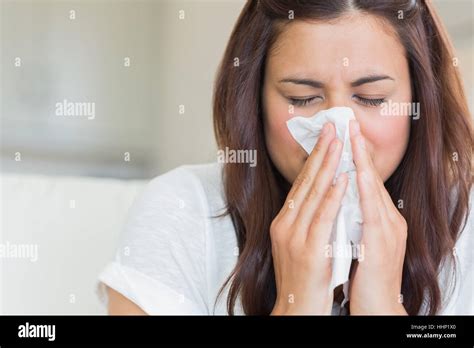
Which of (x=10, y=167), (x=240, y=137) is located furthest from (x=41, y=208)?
(x=240, y=137)

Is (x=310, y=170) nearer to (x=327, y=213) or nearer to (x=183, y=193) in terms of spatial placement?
(x=327, y=213)

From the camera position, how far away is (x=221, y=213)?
0.97m

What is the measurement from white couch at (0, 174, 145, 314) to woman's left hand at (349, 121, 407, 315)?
12.8 inches

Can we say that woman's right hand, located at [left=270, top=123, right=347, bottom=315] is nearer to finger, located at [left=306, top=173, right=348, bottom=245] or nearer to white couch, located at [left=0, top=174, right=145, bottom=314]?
finger, located at [left=306, top=173, right=348, bottom=245]

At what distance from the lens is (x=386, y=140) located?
0.94m

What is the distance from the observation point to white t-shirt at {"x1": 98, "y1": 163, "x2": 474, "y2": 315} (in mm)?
907

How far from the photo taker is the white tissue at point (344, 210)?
35.1 inches

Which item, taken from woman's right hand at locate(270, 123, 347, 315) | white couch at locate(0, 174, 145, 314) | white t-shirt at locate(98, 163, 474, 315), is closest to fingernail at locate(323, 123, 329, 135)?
woman's right hand at locate(270, 123, 347, 315)

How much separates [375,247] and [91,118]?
44 centimetres

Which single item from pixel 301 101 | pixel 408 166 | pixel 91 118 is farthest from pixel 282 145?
pixel 91 118

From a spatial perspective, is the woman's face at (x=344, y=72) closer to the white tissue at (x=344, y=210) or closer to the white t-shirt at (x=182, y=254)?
the white tissue at (x=344, y=210)

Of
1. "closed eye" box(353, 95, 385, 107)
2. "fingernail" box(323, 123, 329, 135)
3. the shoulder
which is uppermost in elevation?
"closed eye" box(353, 95, 385, 107)

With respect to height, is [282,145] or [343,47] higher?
[343,47]

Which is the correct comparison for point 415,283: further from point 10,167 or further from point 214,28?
point 10,167
